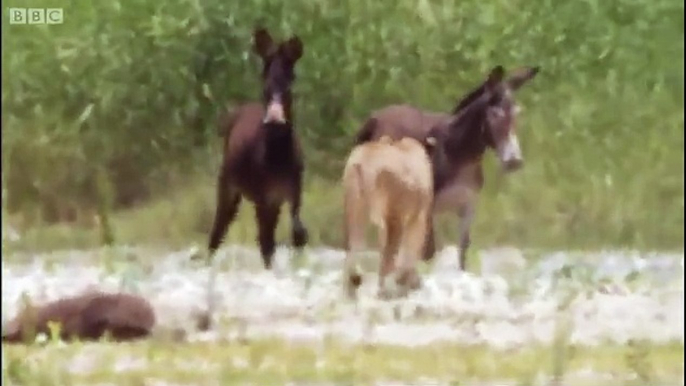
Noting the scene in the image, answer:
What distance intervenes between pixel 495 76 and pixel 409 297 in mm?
341

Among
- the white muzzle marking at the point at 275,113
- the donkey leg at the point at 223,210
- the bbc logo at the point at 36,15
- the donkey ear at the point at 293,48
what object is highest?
the bbc logo at the point at 36,15

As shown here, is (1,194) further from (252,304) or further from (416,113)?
(416,113)

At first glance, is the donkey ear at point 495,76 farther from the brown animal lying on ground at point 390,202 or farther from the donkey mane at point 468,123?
the brown animal lying on ground at point 390,202

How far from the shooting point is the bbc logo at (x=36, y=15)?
1.41 m

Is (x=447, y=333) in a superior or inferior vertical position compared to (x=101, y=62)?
inferior

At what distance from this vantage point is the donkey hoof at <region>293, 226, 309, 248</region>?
4.76ft

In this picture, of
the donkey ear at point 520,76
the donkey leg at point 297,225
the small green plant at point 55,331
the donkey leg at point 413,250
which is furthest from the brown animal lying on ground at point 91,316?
the donkey ear at point 520,76

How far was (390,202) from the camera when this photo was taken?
1.46m

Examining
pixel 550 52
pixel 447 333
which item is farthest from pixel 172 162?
pixel 550 52

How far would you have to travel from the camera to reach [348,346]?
1.42 meters

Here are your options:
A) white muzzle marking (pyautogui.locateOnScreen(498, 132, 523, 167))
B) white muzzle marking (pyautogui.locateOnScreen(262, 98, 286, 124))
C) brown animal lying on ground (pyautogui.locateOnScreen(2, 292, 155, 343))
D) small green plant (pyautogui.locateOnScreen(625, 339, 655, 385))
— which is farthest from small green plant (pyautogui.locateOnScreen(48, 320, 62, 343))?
small green plant (pyautogui.locateOnScreen(625, 339, 655, 385))

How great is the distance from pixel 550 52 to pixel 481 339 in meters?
0.42

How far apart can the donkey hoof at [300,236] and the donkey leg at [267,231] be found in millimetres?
30

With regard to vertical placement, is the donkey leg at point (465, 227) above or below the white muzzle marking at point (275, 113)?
below
